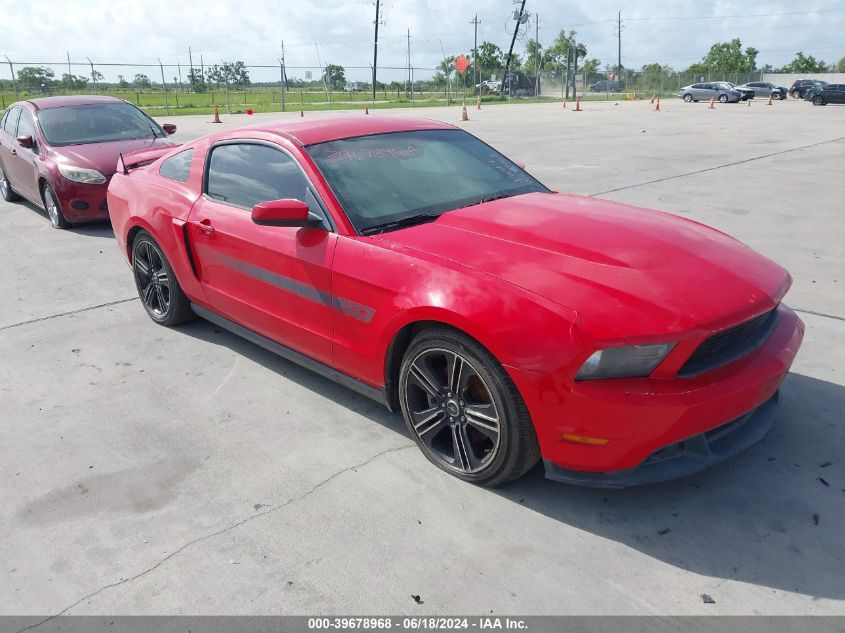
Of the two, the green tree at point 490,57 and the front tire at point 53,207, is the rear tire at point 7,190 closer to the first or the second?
the front tire at point 53,207

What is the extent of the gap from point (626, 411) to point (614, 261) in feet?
2.38

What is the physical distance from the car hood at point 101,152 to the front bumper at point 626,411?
7138 mm

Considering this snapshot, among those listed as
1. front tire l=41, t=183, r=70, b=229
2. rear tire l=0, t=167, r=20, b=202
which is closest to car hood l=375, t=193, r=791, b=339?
front tire l=41, t=183, r=70, b=229

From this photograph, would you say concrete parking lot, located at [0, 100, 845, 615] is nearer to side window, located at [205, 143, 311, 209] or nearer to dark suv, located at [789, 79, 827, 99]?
side window, located at [205, 143, 311, 209]

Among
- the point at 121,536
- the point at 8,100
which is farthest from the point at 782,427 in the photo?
the point at 8,100

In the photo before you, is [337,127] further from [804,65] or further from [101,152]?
[804,65]

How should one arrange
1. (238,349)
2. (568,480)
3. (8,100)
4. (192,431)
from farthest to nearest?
1. (8,100)
2. (238,349)
3. (192,431)
4. (568,480)

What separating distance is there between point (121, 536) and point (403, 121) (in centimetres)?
291

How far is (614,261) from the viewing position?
2943 millimetres

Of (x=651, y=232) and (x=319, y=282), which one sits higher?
(x=651, y=232)

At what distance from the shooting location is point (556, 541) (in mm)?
2730

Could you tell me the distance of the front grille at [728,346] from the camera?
105 inches
